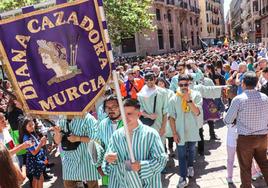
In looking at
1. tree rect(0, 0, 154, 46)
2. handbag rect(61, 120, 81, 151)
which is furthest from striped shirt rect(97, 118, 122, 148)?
tree rect(0, 0, 154, 46)

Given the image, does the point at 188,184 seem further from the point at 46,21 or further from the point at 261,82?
the point at 46,21

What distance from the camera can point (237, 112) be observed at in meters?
4.55

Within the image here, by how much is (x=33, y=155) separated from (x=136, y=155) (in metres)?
2.51

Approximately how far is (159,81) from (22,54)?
4.49m

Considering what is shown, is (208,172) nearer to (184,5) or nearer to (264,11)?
(184,5)

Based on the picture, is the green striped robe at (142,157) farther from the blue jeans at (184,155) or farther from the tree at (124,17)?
the tree at (124,17)

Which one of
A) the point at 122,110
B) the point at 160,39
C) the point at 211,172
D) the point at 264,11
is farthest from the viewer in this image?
the point at 264,11

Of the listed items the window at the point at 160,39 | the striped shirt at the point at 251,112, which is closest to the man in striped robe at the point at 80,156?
the striped shirt at the point at 251,112

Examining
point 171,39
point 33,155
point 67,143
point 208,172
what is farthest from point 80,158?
point 171,39

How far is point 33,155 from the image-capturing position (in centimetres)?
537

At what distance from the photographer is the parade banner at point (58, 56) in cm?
323

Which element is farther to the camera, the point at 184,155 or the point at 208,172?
the point at 208,172

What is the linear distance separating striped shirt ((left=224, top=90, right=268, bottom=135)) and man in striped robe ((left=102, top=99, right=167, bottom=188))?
1534 millimetres

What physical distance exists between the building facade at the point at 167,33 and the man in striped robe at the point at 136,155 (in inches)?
1045
